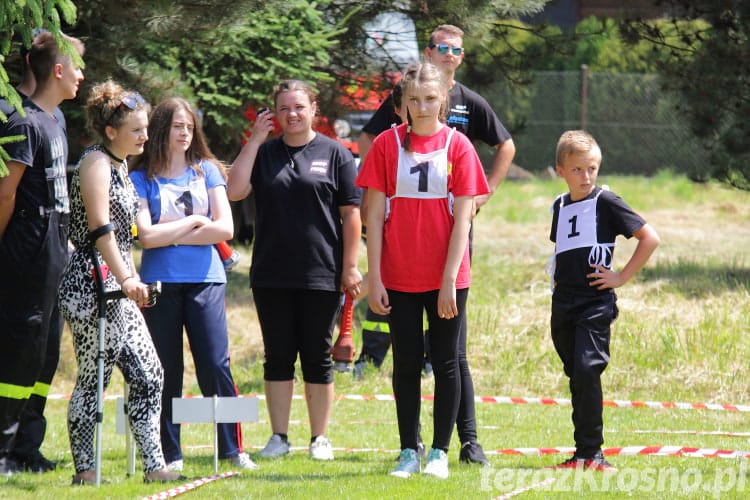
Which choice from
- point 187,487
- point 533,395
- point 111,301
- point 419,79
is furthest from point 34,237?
point 533,395

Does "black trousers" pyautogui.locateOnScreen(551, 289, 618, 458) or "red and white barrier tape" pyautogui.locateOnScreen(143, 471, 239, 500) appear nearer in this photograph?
"red and white barrier tape" pyautogui.locateOnScreen(143, 471, 239, 500)

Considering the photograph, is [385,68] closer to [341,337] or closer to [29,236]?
[341,337]

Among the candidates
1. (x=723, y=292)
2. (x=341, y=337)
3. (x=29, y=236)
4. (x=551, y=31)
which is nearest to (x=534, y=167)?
(x=551, y=31)

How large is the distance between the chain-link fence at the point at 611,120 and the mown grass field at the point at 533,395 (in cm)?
764

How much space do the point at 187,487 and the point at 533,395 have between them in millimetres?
4340

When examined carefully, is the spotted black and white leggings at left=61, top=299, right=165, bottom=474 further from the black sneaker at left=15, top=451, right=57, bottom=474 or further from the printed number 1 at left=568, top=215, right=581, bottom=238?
the printed number 1 at left=568, top=215, right=581, bottom=238

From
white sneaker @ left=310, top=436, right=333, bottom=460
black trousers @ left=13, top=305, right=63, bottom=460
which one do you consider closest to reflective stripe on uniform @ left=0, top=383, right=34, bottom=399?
black trousers @ left=13, top=305, right=63, bottom=460

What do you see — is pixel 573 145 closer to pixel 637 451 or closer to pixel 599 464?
pixel 599 464

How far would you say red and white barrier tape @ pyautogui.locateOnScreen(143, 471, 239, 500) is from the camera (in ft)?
16.8

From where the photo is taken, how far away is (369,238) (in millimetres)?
5535

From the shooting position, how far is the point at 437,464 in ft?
18.0

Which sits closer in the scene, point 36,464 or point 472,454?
point 472,454

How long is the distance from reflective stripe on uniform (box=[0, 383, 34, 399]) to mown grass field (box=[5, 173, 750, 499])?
0.41 metres

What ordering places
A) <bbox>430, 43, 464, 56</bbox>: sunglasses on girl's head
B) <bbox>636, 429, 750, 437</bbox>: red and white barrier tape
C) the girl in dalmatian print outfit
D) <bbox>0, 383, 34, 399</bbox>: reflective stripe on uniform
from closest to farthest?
the girl in dalmatian print outfit
<bbox>0, 383, 34, 399</bbox>: reflective stripe on uniform
<bbox>430, 43, 464, 56</bbox>: sunglasses on girl's head
<bbox>636, 429, 750, 437</bbox>: red and white barrier tape
